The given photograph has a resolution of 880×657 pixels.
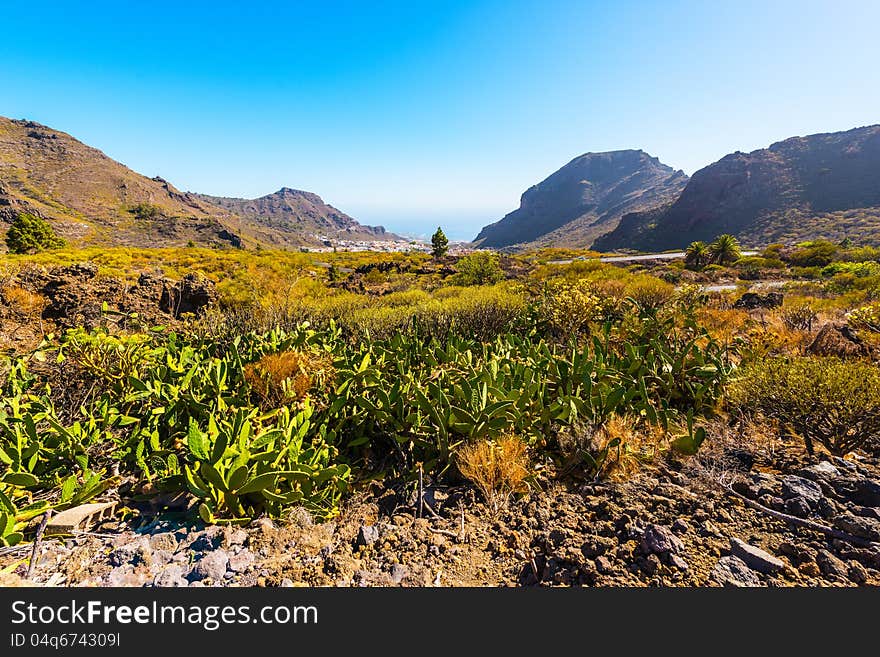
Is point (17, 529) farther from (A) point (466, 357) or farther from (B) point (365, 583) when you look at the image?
(A) point (466, 357)

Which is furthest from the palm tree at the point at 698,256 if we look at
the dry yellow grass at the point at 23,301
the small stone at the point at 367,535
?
the dry yellow grass at the point at 23,301

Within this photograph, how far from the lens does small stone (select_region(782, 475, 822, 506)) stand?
2.22 m

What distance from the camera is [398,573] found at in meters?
1.90

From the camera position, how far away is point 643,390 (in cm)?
315

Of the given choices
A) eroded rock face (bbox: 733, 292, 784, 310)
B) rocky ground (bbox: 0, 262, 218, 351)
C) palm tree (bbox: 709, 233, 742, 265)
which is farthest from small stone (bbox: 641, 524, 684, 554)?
palm tree (bbox: 709, 233, 742, 265)

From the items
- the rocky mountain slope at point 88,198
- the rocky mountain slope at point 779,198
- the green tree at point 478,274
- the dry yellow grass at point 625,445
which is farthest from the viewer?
the rocky mountain slope at point 88,198

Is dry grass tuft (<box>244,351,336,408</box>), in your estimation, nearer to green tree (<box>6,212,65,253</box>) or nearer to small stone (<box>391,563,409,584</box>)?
small stone (<box>391,563,409,584</box>)

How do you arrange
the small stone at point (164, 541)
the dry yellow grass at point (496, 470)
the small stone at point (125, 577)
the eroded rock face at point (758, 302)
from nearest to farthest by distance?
the small stone at point (125, 577) < the small stone at point (164, 541) < the dry yellow grass at point (496, 470) < the eroded rock face at point (758, 302)

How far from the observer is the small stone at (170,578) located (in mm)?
1713

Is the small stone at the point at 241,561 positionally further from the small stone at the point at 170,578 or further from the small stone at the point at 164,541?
the small stone at the point at 164,541

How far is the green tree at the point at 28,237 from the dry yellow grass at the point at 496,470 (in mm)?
41343

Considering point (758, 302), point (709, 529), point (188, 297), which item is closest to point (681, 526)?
point (709, 529)

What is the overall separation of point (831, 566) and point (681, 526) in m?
0.63

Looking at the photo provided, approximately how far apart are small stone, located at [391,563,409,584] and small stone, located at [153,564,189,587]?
40.2 inches
